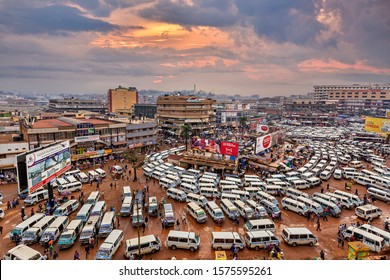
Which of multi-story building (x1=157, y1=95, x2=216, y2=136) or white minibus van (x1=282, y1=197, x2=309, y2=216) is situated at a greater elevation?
multi-story building (x1=157, y1=95, x2=216, y2=136)

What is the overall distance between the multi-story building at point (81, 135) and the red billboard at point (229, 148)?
18194mm

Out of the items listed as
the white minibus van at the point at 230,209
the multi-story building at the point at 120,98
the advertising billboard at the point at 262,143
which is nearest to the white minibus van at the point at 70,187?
the white minibus van at the point at 230,209

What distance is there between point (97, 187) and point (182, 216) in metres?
11.8

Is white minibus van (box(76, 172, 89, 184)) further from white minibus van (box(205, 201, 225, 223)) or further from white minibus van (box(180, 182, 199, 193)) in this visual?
white minibus van (box(205, 201, 225, 223))

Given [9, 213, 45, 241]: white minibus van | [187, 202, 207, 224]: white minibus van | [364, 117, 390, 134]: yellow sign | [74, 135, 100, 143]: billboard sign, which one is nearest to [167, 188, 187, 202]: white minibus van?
[187, 202, 207, 224]: white minibus van

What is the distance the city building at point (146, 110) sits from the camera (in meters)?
82.8

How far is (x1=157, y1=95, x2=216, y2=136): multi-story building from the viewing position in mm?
61281

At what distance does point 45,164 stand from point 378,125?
204ft

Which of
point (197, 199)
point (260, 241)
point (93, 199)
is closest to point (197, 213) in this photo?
point (197, 199)

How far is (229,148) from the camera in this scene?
31875 millimetres

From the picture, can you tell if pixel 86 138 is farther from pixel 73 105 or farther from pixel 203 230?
pixel 73 105

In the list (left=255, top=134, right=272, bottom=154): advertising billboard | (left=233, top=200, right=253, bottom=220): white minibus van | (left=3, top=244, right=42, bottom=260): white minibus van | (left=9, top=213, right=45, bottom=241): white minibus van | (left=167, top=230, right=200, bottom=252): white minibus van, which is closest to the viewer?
(left=3, top=244, right=42, bottom=260): white minibus van

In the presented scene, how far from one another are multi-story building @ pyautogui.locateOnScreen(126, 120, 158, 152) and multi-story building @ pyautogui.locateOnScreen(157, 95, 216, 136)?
12.4 m

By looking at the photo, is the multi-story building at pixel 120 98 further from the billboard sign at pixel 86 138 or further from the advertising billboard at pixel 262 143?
A: the advertising billboard at pixel 262 143
